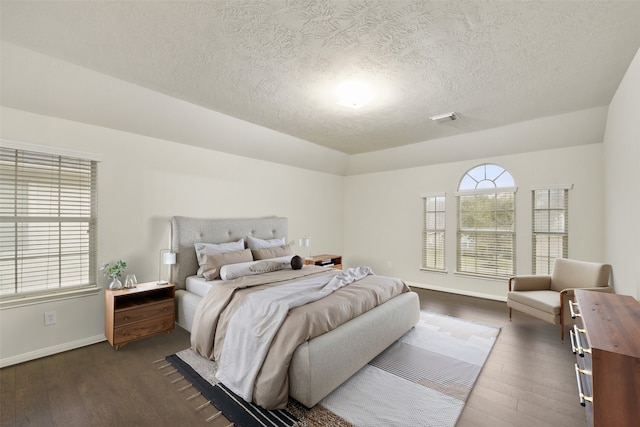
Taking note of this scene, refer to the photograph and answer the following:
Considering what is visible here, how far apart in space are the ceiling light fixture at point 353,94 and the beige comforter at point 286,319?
2098mm

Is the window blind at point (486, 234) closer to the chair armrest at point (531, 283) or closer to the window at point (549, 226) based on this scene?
the window at point (549, 226)

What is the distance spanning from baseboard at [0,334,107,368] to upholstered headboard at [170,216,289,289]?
983 millimetres

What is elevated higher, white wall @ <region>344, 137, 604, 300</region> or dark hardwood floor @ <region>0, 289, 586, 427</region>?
white wall @ <region>344, 137, 604, 300</region>

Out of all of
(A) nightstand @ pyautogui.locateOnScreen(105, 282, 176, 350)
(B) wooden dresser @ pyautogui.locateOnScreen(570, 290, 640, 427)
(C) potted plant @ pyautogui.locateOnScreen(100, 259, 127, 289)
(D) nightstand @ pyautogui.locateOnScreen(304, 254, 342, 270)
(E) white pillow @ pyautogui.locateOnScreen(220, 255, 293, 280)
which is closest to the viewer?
(B) wooden dresser @ pyautogui.locateOnScreen(570, 290, 640, 427)

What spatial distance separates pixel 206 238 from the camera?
411 cm

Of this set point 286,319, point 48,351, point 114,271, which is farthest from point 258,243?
point 48,351

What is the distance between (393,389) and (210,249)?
9.23 feet

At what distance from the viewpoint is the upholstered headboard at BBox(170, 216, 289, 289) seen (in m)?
3.76

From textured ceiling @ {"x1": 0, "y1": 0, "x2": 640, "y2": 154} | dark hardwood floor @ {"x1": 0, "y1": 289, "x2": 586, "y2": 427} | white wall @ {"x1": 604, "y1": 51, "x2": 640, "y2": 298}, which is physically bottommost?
dark hardwood floor @ {"x1": 0, "y1": 289, "x2": 586, "y2": 427}

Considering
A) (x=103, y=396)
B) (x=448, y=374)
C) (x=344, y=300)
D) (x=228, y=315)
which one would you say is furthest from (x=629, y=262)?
(x=103, y=396)

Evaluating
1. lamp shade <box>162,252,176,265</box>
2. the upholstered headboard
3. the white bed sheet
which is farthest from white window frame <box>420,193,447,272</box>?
lamp shade <box>162,252,176,265</box>

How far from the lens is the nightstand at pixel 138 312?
2.99m

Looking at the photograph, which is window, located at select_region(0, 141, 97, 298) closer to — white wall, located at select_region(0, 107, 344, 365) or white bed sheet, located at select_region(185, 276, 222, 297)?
white wall, located at select_region(0, 107, 344, 365)

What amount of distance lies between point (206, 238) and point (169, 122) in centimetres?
163
